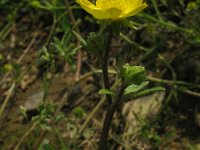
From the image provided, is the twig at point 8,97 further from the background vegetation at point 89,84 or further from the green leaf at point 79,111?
the green leaf at point 79,111

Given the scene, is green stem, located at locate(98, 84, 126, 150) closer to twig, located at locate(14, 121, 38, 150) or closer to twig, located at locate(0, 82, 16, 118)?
twig, located at locate(14, 121, 38, 150)

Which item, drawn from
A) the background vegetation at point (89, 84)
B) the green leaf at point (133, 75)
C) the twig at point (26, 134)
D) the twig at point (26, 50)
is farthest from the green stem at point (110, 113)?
the twig at point (26, 50)

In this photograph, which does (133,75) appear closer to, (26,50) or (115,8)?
(115,8)

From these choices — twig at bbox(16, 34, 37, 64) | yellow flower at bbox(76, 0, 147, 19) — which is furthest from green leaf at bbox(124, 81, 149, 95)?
twig at bbox(16, 34, 37, 64)

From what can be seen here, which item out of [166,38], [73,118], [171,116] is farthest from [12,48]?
[171,116]

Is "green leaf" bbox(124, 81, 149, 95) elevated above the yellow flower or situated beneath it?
situated beneath

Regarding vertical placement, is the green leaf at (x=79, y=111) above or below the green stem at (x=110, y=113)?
below

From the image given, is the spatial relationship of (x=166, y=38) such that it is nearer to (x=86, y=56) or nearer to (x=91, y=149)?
(x=86, y=56)
